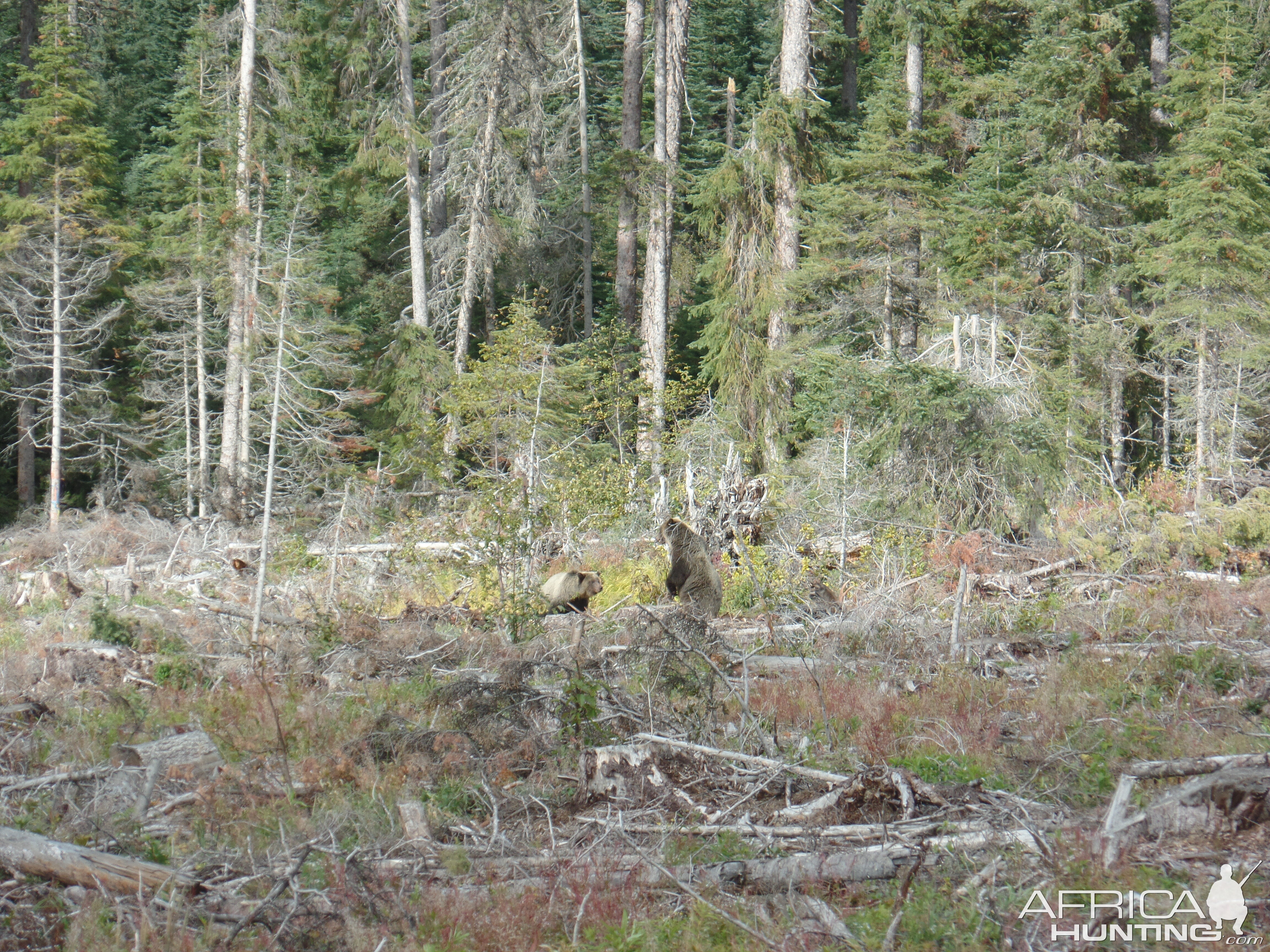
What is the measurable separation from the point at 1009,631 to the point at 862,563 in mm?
2768

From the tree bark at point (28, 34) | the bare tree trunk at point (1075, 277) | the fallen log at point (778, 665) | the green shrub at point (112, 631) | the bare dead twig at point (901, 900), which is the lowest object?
the green shrub at point (112, 631)

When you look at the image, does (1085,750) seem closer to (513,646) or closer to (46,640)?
(513,646)

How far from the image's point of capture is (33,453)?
25.7 metres

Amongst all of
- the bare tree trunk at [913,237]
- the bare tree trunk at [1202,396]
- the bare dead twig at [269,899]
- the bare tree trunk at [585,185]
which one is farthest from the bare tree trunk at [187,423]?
the bare tree trunk at [1202,396]

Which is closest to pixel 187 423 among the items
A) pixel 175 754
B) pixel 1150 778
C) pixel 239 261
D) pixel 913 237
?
pixel 239 261

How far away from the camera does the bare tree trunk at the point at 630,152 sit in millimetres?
22453

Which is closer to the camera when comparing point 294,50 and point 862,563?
point 862,563

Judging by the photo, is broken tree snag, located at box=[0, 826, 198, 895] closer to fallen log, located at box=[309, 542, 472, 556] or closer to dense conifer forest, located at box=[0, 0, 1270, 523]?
fallen log, located at box=[309, 542, 472, 556]

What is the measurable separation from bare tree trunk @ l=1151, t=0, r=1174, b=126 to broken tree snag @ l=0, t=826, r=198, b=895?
81.8 ft

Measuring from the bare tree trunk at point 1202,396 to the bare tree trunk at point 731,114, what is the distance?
15561mm

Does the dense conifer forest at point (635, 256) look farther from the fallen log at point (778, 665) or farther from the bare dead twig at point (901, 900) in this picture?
the bare dead twig at point (901, 900)

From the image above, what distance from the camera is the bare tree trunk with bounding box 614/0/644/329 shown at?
22453 mm

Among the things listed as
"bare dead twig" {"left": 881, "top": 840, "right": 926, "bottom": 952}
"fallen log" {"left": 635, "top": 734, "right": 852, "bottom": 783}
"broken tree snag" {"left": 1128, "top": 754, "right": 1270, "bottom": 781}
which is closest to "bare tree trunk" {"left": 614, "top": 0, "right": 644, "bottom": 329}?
"fallen log" {"left": 635, "top": 734, "right": 852, "bottom": 783}

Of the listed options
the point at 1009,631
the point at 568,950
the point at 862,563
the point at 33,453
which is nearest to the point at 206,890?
the point at 568,950
